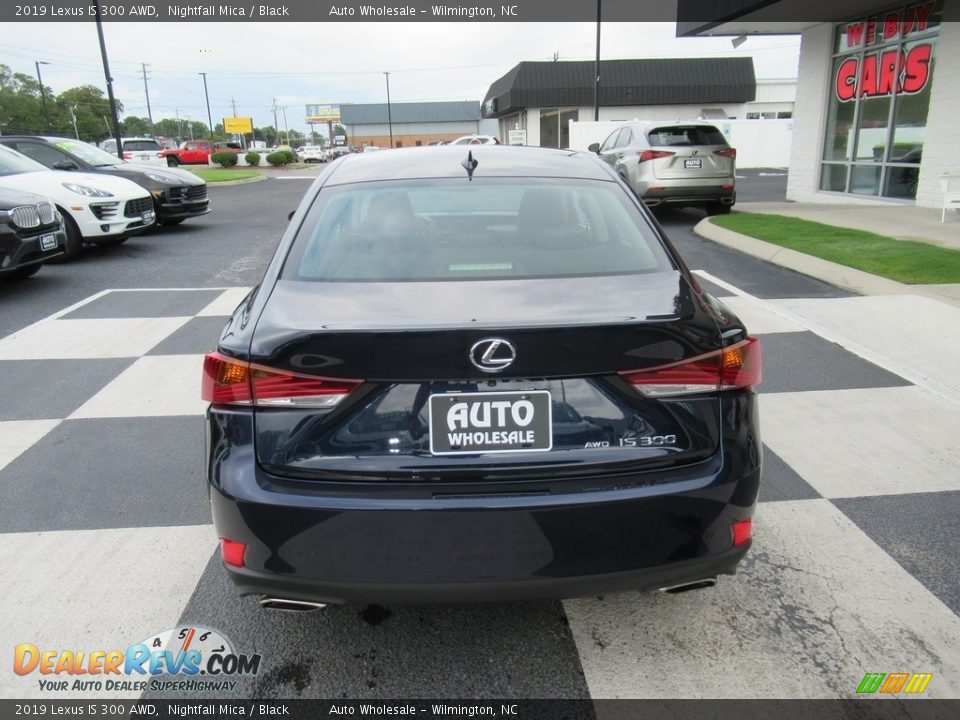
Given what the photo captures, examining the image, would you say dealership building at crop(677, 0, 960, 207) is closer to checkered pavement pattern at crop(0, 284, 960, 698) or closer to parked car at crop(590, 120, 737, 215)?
parked car at crop(590, 120, 737, 215)

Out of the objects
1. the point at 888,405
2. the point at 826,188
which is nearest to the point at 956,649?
the point at 888,405

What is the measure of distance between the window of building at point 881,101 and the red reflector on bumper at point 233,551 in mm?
14137

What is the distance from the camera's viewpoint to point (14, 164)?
973cm

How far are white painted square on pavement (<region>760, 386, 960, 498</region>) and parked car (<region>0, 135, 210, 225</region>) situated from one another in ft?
34.9

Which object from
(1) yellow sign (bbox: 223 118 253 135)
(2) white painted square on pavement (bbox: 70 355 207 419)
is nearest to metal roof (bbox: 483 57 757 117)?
(2) white painted square on pavement (bbox: 70 355 207 419)

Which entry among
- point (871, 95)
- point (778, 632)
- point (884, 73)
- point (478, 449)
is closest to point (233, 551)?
point (478, 449)

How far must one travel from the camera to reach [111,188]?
33.3ft

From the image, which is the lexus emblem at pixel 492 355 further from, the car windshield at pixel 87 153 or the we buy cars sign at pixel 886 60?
the we buy cars sign at pixel 886 60

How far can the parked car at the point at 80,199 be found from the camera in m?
9.52

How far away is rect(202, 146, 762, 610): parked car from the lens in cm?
197

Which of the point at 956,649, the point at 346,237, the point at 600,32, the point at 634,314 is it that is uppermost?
the point at 600,32

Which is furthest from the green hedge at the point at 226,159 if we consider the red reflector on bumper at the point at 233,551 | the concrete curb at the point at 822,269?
the red reflector on bumper at the point at 233,551

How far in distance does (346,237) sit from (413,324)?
81 centimetres

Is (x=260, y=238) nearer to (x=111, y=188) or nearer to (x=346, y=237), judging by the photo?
A: (x=111, y=188)
